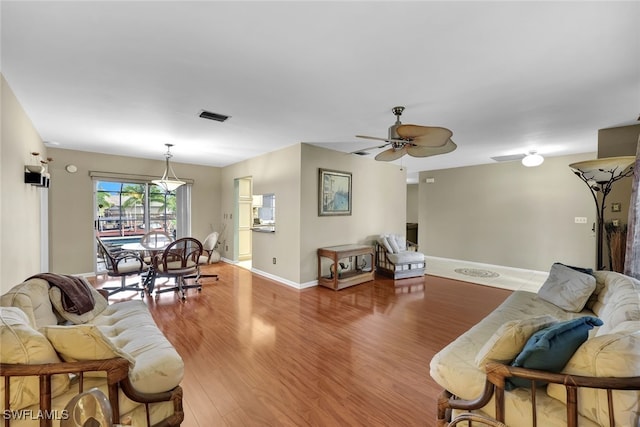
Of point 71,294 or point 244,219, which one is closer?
point 71,294

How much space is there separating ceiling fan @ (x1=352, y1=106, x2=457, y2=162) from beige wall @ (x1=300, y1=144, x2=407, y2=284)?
1.82 meters

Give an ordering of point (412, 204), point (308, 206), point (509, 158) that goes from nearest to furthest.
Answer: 1. point (308, 206)
2. point (509, 158)
3. point (412, 204)

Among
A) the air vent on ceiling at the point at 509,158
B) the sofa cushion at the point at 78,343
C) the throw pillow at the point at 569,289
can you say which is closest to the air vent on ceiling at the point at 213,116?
the sofa cushion at the point at 78,343

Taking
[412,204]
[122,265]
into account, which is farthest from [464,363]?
[412,204]

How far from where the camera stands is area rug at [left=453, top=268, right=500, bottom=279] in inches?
220

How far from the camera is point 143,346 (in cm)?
173

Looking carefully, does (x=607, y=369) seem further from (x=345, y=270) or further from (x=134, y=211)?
(x=134, y=211)

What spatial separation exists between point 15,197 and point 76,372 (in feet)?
8.57

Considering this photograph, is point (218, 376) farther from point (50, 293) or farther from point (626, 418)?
point (626, 418)

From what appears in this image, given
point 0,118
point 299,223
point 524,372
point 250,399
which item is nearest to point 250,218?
point 299,223

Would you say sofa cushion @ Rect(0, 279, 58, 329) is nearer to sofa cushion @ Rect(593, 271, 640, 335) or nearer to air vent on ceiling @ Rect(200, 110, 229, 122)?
air vent on ceiling @ Rect(200, 110, 229, 122)

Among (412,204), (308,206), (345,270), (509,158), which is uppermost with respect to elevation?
(509,158)

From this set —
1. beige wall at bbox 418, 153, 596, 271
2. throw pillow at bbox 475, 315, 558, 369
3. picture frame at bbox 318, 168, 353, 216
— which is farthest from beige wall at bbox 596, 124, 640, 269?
picture frame at bbox 318, 168, 353, 216

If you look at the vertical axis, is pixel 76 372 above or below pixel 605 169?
below
